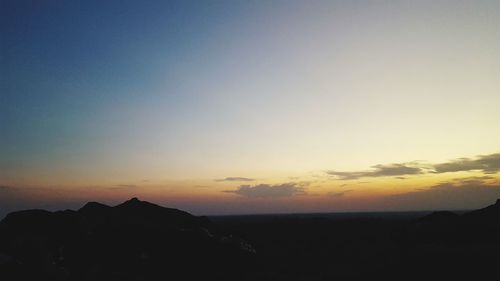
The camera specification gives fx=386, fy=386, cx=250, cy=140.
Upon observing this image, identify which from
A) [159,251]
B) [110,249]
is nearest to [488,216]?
[159,251]

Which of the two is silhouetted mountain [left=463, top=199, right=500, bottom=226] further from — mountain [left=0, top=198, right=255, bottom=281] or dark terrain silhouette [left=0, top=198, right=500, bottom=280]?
mountain [left=0, top=198, right=255, bottom=281]

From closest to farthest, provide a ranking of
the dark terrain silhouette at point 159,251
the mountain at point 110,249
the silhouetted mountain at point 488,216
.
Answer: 1. the mountain at point 110,249
2. the dark terrain silhouette at point 159,251
3. the silhouetted mountain at point 488,216

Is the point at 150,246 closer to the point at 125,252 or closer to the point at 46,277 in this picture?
the point at 125,252

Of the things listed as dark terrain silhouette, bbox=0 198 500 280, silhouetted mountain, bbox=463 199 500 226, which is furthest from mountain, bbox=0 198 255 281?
silhouetted mountain, bbox=463 199 500 226

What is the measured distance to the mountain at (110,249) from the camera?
730 inches

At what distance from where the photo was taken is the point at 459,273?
69.9ft

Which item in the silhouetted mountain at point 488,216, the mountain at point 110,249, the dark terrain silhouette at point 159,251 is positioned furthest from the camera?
the silhouetted mountain at point 488,216

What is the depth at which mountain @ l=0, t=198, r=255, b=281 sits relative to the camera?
18530mm

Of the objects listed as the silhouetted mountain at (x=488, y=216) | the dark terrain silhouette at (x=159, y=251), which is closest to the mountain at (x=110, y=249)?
the dark terrain silhouette at (x=159, y=251)

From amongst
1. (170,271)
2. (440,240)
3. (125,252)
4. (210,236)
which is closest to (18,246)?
(125,252)

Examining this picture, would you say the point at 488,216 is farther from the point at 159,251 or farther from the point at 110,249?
the point at 110,249

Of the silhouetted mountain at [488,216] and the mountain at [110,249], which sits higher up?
the silhouetted mountain at [488,216]

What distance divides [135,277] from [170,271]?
78.3 inches

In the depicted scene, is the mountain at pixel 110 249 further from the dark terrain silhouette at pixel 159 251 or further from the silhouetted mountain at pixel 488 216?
the silhouetted mountain at pixel 488 216
